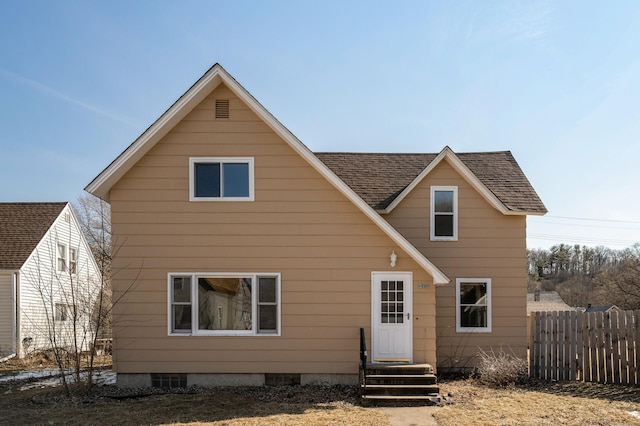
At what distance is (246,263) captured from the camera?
11750mm

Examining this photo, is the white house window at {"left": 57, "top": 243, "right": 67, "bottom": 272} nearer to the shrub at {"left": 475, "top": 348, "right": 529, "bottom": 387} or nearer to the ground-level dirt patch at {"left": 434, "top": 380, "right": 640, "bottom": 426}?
the ground-level dirt patch at {"left": 434, "top": 380, "right": 640, "bottom": 426}

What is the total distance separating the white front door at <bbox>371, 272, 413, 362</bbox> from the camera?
11.7m

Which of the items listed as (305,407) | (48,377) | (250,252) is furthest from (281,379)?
(48,377)

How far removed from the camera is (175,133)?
1187 centimetres

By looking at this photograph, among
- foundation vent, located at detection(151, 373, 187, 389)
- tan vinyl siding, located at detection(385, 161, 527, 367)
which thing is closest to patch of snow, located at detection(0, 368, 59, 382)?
foundation vent, located at detection(151, 373, 187, 389)

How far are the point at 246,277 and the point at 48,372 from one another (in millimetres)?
8272

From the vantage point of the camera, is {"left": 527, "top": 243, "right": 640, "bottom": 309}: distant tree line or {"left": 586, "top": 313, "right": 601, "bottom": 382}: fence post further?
{"left": 527, "top": 243, "right": 640, "bottom": 309}: distant tree line

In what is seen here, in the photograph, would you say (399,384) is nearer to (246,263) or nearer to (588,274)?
(246,263)

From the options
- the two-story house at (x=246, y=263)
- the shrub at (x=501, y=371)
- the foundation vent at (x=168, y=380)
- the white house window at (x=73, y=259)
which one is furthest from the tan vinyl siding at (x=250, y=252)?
the white house window at (x=73, y=259)

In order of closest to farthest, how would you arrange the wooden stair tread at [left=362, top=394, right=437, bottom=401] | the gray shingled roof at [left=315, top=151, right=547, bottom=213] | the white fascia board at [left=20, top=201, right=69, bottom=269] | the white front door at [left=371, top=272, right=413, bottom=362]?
the wooden stair tread at [left=362, top=394, right=437, bottom=401] < the white front door at [left=371, top=272, right=413, bottom=362] < the gray shingled roof at [left=315, top=151, right=547, bottom=213] < the white fascia board at [left=20, top=201, right=69, bottom=269]

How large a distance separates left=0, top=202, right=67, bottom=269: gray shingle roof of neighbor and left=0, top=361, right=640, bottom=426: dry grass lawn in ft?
33.4

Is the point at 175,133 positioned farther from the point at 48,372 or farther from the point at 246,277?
the point at 48,372

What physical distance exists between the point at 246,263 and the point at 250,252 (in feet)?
0.94

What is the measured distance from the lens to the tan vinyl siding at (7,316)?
19.6 meters
